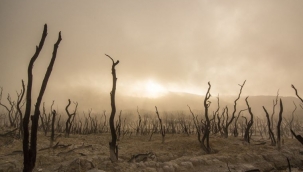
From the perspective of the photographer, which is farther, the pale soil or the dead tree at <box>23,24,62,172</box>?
the pale soil

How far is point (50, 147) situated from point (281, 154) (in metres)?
11.5

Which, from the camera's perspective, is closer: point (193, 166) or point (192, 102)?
point (193, 166)

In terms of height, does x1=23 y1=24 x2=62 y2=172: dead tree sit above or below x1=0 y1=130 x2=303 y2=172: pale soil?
above

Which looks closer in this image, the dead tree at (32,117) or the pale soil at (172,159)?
the dead tree at (32,117)

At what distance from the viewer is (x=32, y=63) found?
12.1 feet

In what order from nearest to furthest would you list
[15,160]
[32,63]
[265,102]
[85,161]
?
[32,63], [85,161], [15,160], [265,102]

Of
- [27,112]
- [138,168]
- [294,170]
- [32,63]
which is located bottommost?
[294,170]

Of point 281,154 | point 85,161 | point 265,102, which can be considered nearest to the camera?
point 85,161

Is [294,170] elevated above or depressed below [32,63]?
below

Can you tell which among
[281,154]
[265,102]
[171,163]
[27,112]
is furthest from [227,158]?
[265,102]

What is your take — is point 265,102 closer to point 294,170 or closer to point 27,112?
point 294,170

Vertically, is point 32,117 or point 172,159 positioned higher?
point 32,117

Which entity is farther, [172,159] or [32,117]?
[172,159]

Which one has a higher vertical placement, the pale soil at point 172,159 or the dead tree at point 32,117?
the dead tree at point 32,117
